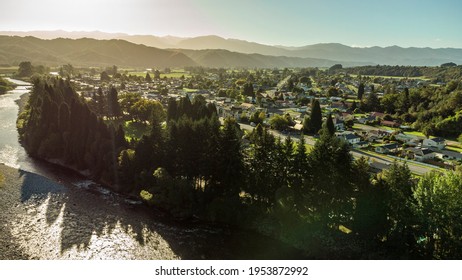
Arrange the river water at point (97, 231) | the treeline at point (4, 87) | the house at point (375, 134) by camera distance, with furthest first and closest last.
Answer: the treeline at point (4, 87) → the house at point (375, 134) → the river water at point (97, 231)

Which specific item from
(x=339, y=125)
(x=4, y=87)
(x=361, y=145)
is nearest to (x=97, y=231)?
(x=361, y=145)

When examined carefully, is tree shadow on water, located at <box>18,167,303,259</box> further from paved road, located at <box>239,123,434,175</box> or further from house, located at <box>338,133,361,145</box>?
house, located at <box>338,133,361,145</box>

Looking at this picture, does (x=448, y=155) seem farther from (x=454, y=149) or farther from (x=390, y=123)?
(x=390, y=123)

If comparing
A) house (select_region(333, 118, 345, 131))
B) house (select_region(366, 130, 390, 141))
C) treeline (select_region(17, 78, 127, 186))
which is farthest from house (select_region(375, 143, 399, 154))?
treeline (select_region(17, 78, 127, 186))

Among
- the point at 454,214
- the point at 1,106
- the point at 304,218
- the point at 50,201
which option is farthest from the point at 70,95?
the point at 454,214

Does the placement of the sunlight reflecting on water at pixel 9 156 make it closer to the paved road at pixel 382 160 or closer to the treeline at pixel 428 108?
the paved road at pixel 382 160

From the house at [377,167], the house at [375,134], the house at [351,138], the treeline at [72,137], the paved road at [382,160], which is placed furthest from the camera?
the house at [375,134]

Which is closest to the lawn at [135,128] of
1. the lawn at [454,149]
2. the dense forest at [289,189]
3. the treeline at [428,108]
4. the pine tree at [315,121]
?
the dense forest at [289,189]
